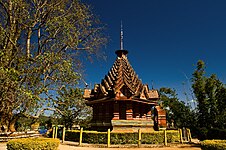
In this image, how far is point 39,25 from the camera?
19.8 m

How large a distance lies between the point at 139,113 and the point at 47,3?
49.3 feet

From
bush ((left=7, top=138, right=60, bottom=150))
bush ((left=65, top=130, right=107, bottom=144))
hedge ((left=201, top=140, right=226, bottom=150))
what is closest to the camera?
hedge ((left=201, top=140, right=226, bottom=150))

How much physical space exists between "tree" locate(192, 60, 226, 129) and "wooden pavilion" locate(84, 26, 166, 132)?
4881 mm

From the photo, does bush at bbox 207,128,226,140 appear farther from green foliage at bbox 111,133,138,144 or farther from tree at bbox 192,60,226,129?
green foliage at bbox 111,133,138,144

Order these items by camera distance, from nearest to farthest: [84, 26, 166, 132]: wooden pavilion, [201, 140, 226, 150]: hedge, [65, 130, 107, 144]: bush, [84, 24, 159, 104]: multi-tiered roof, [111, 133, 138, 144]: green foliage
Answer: [201, 140, 226, 150]: hedge → [111, 133, 138, 144]: green foliage → [65, 130, 107, 144]: bush → [84, 26, 166, 132]: wooden pavilion → [84, 24, 159, 104]: multi-tiered roof

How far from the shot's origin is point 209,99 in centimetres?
2462

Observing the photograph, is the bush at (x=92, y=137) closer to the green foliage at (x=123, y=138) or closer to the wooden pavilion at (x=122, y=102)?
the green foliage at (x=123, y=138)

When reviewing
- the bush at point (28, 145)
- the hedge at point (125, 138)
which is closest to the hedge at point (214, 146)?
the bush at point (28, 145)

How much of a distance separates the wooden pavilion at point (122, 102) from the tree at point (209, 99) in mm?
4881

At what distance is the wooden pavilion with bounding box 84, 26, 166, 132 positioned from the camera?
22328mm

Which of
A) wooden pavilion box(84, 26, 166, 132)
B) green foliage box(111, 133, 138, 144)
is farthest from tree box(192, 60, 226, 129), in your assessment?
green foliage box(111, 133, 138, 144)

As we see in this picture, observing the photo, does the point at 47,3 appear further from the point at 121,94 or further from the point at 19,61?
the point at 121,94

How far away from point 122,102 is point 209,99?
10384 millimetres

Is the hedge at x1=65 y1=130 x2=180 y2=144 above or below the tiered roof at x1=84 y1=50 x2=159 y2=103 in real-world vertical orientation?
below
